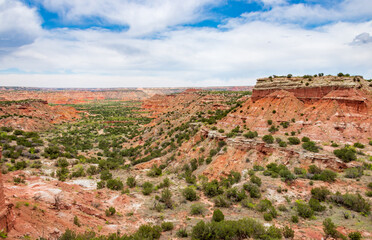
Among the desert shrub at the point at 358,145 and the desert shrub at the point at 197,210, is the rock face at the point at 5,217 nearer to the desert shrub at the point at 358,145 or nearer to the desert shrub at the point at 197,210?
the desert shrub at the point at 197,210

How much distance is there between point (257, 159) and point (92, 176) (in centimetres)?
1866

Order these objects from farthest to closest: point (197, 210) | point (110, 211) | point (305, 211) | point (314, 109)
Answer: point (314, 109) < point (197, 210) < point (305, 211) < point (110, 211)

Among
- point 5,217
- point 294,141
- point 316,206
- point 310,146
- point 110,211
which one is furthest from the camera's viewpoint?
point 294,141

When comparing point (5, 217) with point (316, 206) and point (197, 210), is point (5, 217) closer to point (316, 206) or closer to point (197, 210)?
point (197, 210)

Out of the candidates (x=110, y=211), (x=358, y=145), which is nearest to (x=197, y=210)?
(x=110, y=211)

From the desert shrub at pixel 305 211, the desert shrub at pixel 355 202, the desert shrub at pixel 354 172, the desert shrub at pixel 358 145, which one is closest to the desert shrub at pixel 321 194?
the desert shrub at pixel 355 202

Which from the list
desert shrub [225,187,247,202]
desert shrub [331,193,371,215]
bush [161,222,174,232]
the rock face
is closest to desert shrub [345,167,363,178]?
desert shrub [331,193,371,215]

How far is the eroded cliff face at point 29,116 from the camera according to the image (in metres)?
55.4

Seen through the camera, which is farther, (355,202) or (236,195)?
(236,195)

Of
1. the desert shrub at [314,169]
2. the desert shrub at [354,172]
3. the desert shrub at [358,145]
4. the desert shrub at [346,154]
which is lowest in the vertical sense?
the desert shrub at [314,169]

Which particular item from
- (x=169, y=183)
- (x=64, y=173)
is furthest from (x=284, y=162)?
(x=64, y=173)

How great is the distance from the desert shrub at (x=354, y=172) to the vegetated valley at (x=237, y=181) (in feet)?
0.35

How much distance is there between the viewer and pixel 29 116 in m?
65.1

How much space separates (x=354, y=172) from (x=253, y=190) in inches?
359
